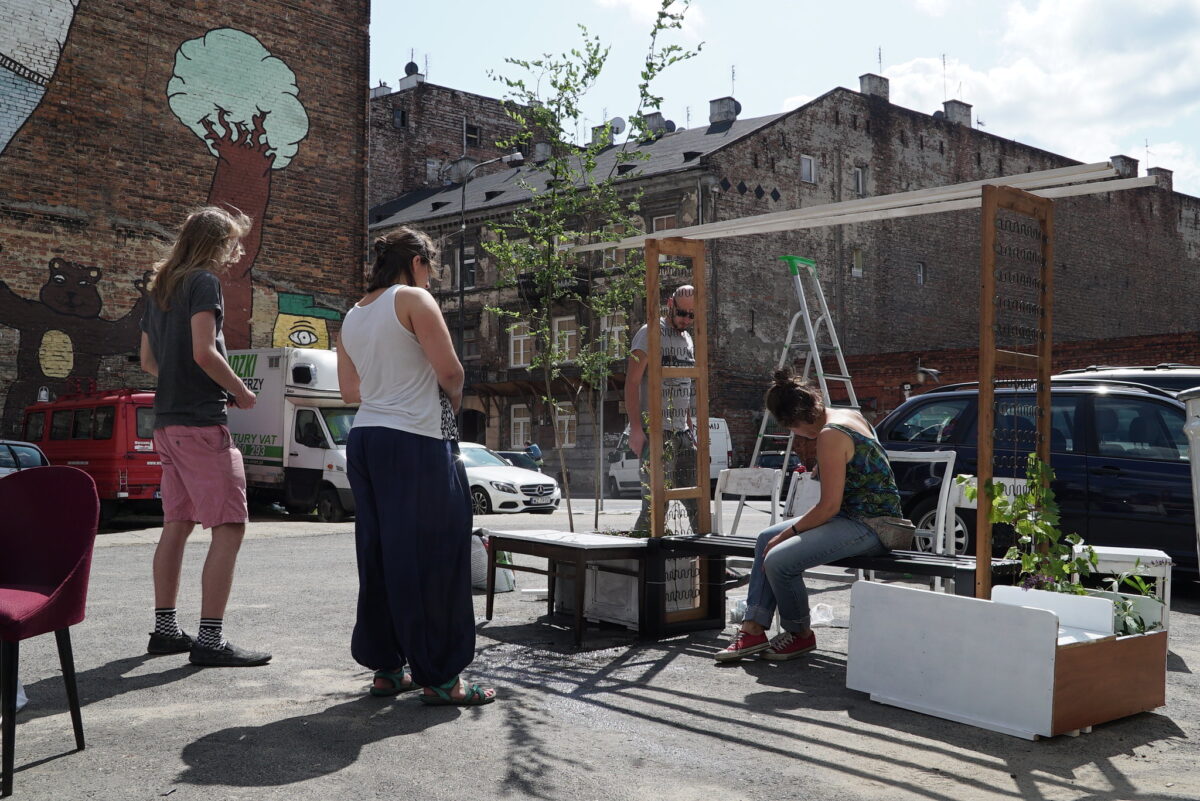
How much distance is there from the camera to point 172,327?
5.28 metres

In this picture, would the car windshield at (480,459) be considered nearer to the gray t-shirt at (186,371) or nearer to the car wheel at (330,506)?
the car wheel at (330,506)

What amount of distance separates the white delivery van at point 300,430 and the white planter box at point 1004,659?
13.6 m

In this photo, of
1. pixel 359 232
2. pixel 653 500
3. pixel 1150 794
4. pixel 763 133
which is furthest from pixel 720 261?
pixel 1150 794

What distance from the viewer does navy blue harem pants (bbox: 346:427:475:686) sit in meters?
4.43

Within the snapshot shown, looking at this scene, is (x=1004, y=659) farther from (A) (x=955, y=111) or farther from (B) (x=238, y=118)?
(A) (x=955, y=111)

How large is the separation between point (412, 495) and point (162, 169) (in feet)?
59.7

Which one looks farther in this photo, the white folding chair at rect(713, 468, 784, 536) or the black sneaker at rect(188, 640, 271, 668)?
the white folding chair at rect(713, 468, 784, 536)

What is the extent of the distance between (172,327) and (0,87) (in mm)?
16173

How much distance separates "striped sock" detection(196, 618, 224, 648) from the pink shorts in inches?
17.0

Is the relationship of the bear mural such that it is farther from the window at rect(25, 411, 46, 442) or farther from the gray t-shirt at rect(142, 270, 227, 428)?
the gray t-shirt at rect(142, 270, 227, 428)

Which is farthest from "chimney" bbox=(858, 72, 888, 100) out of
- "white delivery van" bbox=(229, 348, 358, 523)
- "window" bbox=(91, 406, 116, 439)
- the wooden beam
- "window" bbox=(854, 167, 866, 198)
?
the wooden beam

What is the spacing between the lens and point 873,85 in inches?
1550

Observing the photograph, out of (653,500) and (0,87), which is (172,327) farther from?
(0,87)

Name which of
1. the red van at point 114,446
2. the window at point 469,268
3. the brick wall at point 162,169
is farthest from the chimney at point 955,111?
the red van at point 114,446
